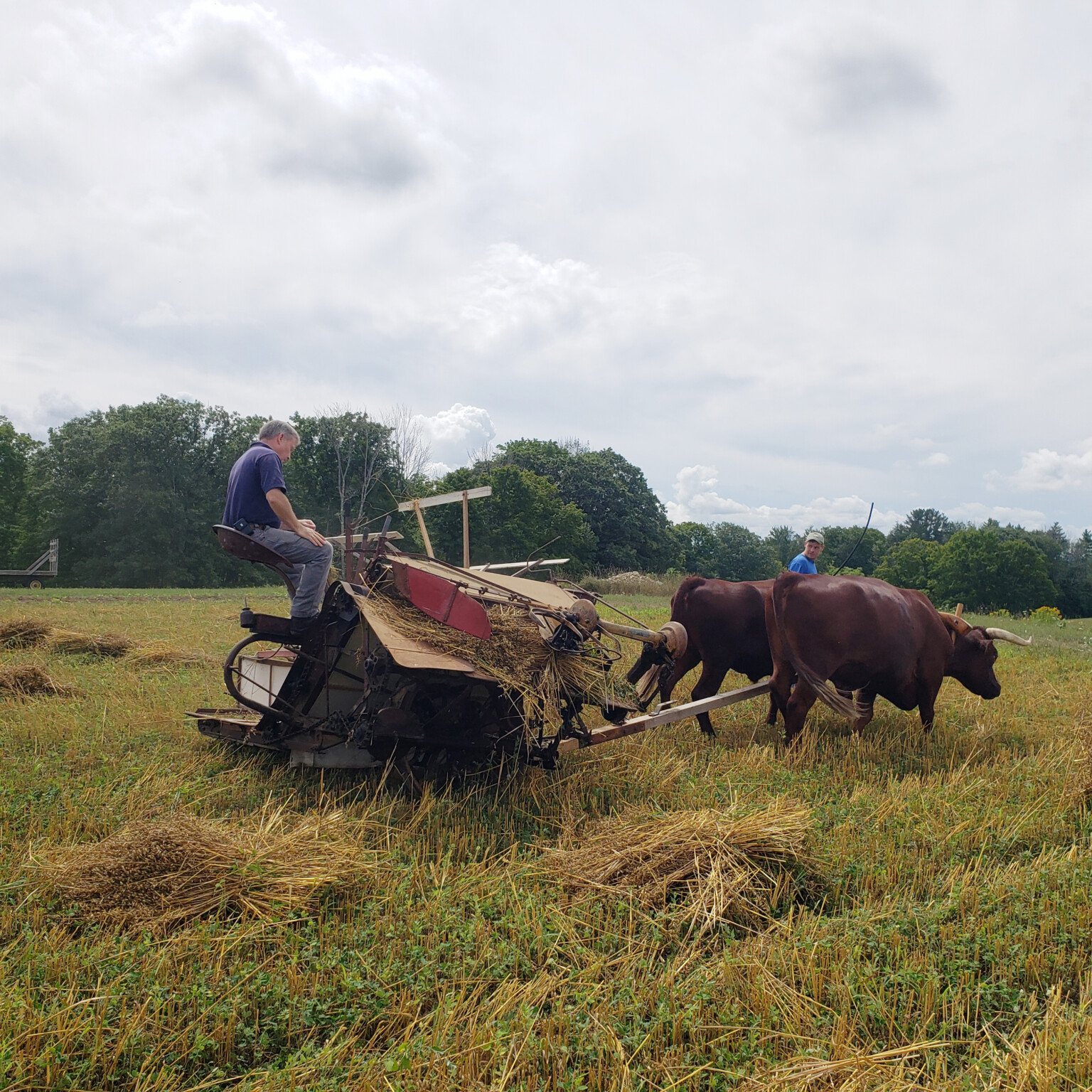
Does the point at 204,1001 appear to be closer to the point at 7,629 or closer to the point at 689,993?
the point at 689,993

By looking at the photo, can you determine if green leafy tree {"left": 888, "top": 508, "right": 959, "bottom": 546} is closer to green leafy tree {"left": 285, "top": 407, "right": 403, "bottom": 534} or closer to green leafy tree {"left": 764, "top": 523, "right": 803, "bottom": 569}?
green leafy tree {"left": 764, "top": 523, "right": 803, "bottom": 569}

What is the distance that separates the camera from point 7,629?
34.9ft

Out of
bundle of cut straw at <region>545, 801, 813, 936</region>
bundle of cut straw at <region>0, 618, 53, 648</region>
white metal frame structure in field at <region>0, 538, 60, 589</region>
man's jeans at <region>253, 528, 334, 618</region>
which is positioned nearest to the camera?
bundle of cut straw at <region>545, 801, 813, 936</region>

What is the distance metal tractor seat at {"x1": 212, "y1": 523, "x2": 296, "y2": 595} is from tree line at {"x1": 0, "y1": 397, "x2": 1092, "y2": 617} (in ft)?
104

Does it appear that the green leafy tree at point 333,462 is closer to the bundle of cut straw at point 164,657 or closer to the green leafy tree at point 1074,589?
the bundle of cut straw at point 164,657

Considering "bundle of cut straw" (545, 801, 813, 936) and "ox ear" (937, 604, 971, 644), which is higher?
"ox ear" (937, 604, 971, 644)

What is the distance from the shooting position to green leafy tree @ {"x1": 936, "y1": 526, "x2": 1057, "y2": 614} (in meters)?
60.8

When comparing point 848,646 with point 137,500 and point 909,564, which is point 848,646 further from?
point 909,564

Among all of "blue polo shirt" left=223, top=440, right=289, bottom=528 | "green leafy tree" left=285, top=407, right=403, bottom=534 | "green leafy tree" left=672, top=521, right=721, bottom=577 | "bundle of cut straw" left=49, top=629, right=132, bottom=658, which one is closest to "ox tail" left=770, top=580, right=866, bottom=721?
"blue polo shirt" left=223, top=440, right=289, bottom=528

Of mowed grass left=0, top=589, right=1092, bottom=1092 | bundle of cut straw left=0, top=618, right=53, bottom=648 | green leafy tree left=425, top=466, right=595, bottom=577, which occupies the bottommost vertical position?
mowed grass left=0, top=589, right=1092, bottom=1092

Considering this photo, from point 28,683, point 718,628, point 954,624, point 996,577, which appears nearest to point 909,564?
point 996,577

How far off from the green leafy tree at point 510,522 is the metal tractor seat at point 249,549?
1247 inches

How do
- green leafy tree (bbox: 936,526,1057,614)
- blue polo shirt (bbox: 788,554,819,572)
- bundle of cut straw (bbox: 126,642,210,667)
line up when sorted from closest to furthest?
blue polo shirt (bbox: 788,554,819,572)
bundle of cut straw (bbox: 126,642,210,667)
green leafy tree (bbox: 936,526,1057,614)

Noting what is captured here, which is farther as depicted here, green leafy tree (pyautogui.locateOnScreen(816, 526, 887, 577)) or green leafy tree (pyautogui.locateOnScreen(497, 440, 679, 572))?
green leafy tree (pyautogui.locateOnScreen(816, 526, 887, 577))
